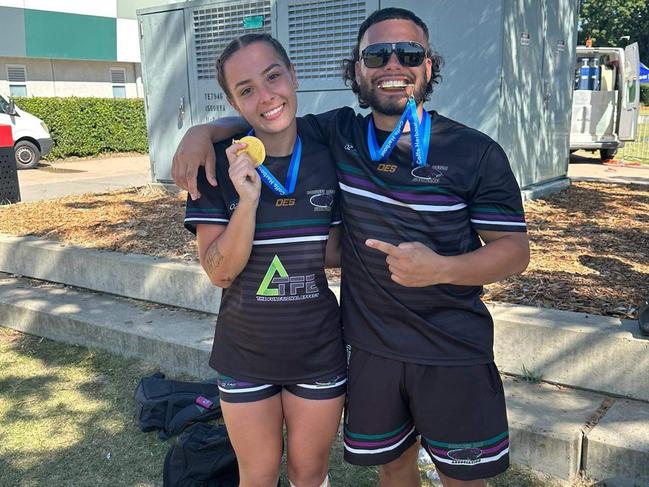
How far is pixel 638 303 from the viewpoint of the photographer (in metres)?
3.92

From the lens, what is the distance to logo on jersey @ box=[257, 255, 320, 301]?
211 centimetres

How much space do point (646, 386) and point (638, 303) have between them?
815mm

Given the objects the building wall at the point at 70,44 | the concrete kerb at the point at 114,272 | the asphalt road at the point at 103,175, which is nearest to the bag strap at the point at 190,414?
the concrete kerb at the point at 114,272

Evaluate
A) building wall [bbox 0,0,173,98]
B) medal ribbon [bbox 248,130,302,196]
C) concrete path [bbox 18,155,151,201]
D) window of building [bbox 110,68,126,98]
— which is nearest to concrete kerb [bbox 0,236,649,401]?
medal ribbon [bbox 248,130,302,196]

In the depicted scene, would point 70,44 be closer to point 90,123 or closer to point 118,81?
point 118,81

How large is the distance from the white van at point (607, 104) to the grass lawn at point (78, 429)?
11823 mm

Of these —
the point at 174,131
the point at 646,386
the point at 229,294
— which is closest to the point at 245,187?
the point at 229,294

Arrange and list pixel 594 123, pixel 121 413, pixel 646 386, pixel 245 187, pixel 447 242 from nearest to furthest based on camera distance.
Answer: pixel 245 187 → pixel 447 242 → pixel 646 386 → pixel 121 413 → pixel 594 123

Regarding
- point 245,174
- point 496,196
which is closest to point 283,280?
point 245,174

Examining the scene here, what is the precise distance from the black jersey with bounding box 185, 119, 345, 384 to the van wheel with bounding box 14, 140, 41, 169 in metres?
15.1

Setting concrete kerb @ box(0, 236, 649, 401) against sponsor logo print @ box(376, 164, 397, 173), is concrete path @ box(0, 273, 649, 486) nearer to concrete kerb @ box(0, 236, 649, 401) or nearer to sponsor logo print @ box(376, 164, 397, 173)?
concrete kerb @ box(0, 236, 649, 401)

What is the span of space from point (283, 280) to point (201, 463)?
135 centimetres

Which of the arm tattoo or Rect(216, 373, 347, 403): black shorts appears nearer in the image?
the arm tattoo

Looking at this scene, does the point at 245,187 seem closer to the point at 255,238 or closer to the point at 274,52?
the point at 255,238
